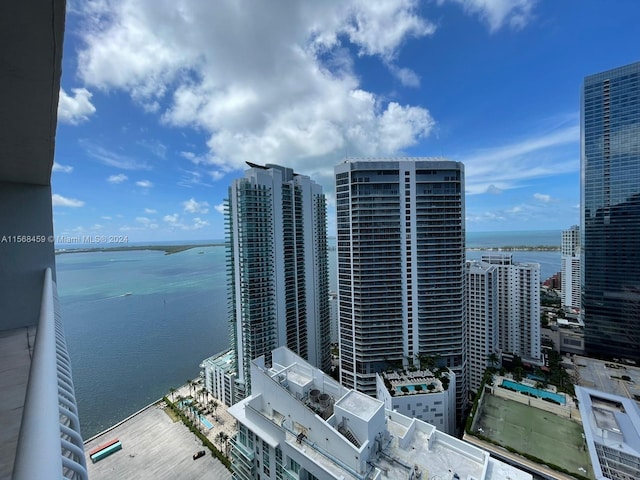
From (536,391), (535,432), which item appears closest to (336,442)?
(535,432)

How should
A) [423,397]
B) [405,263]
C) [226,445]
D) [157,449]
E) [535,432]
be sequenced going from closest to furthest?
[423,397]
[535,432]
[226,445]
[157,449]
[405,263]

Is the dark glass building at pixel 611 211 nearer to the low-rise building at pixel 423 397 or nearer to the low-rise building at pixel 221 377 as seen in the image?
the low-rise building at pixel 423 397

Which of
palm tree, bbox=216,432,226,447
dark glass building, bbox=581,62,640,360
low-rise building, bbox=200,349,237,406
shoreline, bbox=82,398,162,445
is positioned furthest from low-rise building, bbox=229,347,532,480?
dark glass building, bbox=581,62,640,360

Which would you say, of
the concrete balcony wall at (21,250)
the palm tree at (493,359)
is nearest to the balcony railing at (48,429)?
the concrete balcony wall at (21,250)

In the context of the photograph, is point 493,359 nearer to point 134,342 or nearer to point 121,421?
point 121,421

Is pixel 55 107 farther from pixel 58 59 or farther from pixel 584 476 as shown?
pixel 584 476

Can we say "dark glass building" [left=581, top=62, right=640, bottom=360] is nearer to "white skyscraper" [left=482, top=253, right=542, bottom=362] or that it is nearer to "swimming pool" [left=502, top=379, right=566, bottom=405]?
"white skyscraper" [left=482, top=253, right=542, bottom=362]
